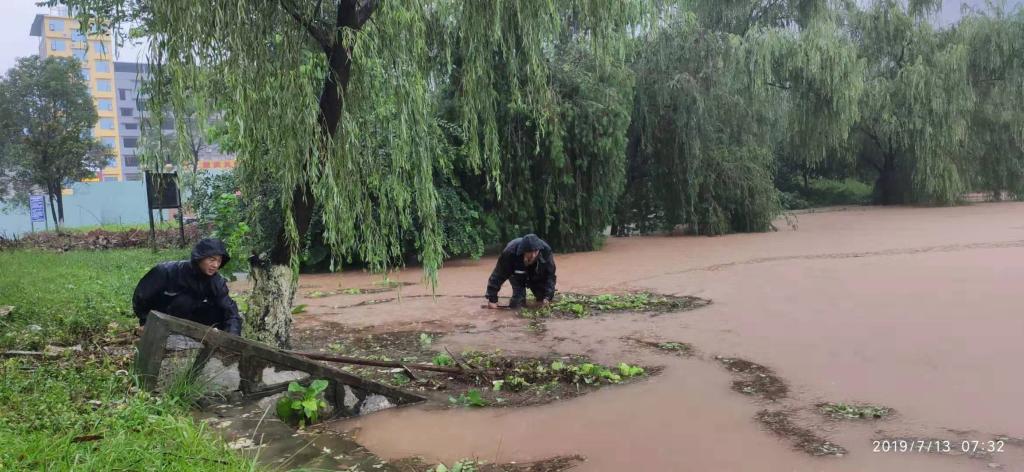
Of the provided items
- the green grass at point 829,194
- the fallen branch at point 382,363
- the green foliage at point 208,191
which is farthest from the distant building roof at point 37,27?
the fallen branch at point 382,363

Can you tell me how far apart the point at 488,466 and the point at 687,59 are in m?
15.5

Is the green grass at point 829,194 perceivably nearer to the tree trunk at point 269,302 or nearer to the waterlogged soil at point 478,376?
the waterlogged soil at point 478,376

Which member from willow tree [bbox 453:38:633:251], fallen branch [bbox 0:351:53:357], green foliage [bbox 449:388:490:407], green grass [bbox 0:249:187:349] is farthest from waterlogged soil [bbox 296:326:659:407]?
willow tree [bbox 453:38:633:251]

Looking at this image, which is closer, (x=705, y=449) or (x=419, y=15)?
(x=705, y=449)

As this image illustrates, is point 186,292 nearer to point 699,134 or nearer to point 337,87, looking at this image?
point 337,87

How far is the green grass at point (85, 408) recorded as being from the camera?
316 cm

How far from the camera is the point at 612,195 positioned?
52.2 ft

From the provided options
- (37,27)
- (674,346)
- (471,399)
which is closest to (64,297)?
(471,399)

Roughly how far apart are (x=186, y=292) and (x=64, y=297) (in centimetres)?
357

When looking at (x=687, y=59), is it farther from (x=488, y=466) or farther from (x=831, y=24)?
(x=488, y=466)

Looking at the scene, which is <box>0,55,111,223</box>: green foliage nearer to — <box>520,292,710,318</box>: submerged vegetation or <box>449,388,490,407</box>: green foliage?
<box>520,292,710,318</box>: submerged vegetation

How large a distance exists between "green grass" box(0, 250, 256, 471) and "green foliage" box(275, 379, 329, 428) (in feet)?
1.83

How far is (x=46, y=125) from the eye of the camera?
68.1ft

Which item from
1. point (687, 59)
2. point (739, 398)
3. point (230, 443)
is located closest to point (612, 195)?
point (687, 59)
